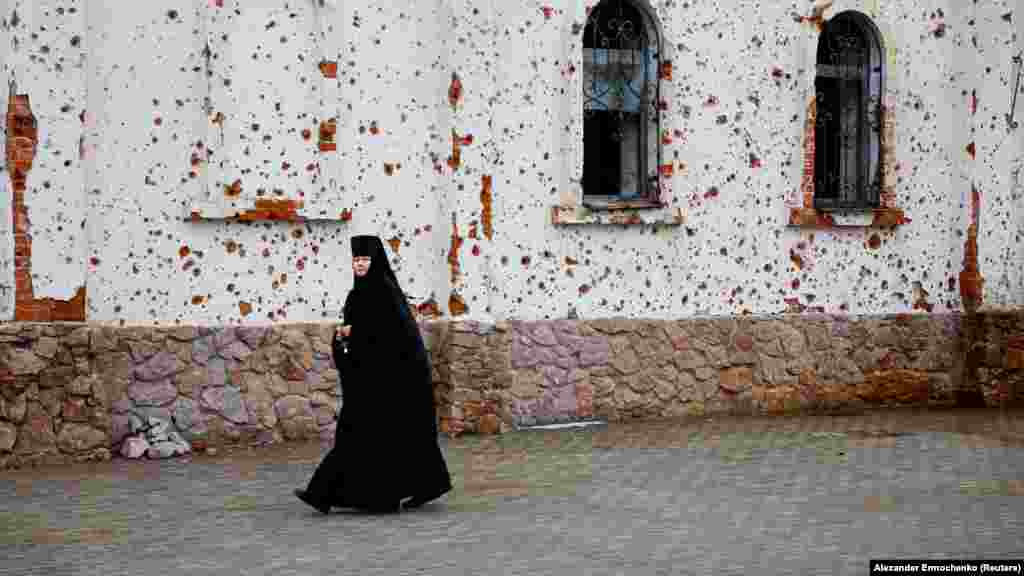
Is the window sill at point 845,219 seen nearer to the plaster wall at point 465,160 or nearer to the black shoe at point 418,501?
the plaster wall at point 465,160

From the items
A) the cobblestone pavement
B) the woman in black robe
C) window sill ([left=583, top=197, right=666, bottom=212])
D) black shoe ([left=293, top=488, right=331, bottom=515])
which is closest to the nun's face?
the woman in black robe

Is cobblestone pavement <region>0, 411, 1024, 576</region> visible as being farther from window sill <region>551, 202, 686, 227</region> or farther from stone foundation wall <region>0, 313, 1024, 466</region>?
window sill <region>551, 202, 686, 227</region>

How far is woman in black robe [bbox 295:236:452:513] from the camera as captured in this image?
10.6 metres

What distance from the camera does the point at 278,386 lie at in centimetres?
1437

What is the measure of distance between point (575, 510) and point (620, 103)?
6.66 meters

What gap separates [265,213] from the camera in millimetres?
14391

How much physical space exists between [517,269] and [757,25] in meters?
3.69

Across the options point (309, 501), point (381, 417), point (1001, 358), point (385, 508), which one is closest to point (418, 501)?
point (385, 508)

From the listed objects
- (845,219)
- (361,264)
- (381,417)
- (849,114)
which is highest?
(849,114)

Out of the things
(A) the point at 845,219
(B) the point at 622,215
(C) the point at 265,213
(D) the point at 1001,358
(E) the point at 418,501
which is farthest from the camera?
(D) the point at 1001,358

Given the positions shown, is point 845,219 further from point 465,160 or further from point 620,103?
point 465,160

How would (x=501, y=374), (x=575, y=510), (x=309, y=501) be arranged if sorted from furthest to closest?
1. (x=501, y=374)
2. (x=575, y=510)
3. (x=309, y=501)

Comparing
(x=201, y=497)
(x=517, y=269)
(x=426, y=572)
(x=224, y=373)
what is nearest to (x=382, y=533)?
(x=426, y=572)

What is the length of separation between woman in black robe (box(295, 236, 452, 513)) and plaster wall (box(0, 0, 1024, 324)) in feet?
11.7
